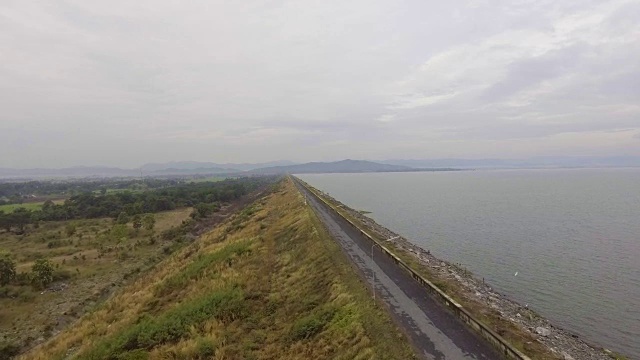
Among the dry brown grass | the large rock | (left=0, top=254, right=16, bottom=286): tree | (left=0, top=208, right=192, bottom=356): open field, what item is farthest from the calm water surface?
(left=0, top=254, right=16, bottom=286): tree

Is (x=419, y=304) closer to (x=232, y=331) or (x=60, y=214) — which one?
(x=232, y=331)

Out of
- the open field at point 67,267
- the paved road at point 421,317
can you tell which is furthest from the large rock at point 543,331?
the open field at point 67,267

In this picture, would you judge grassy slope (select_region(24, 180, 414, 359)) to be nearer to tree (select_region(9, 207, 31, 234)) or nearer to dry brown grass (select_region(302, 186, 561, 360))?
dry brown grass (select_region(302, 186, 561, 360))

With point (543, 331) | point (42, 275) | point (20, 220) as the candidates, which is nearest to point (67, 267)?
point (42, 275)

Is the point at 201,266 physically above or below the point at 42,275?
above

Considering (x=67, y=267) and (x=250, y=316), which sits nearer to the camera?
(x=250, y=316)

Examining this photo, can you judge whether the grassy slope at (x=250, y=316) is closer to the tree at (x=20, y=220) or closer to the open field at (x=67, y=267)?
the open field at (x=67, y=267)

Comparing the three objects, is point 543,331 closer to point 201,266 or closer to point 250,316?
point 250,316
